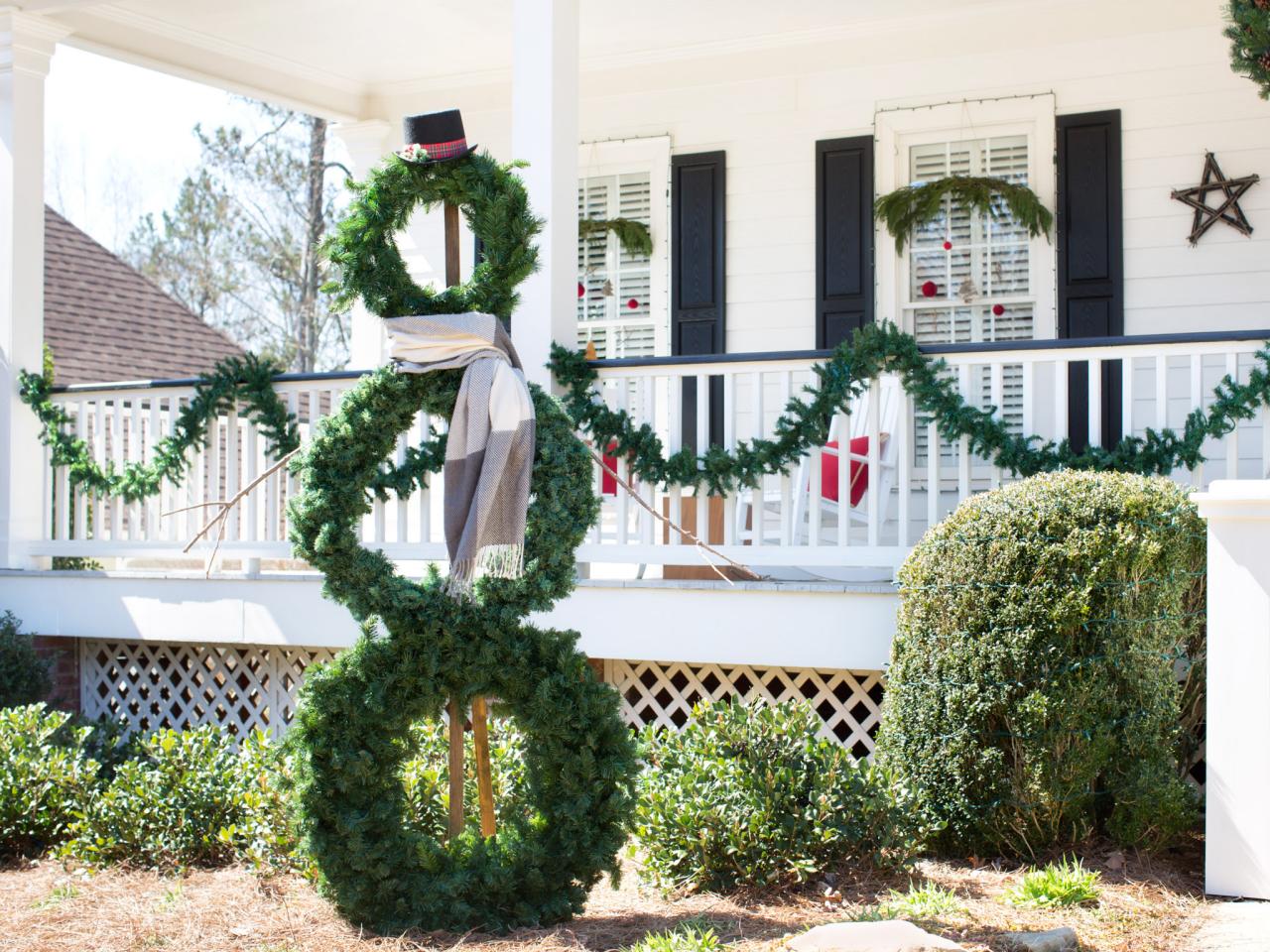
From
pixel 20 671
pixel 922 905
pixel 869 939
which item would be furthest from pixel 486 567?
pixel 20 671

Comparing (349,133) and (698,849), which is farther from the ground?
(349,133)

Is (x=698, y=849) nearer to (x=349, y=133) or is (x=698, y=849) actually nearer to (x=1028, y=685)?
(x=1028, y=685)

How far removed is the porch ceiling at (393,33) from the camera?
8156 millimetres

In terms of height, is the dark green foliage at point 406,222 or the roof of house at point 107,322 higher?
the roof of house at point 107,322

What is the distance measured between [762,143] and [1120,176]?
7.10ft

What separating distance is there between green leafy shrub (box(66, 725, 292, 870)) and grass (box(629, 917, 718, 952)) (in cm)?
199

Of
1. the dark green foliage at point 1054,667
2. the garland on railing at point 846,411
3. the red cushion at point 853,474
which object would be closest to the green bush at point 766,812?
the dark green foliage at point 1054,667

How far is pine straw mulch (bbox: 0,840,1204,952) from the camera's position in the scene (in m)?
4.28

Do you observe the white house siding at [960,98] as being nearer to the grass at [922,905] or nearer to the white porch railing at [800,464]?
the white porch railing at [800,464]

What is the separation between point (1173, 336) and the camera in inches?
230

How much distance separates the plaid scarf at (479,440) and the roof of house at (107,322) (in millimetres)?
13257

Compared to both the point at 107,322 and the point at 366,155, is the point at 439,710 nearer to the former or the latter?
the point at 366,155

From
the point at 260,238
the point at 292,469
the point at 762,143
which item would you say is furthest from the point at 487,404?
the point at 260,238

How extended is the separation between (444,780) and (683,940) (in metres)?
1.64
